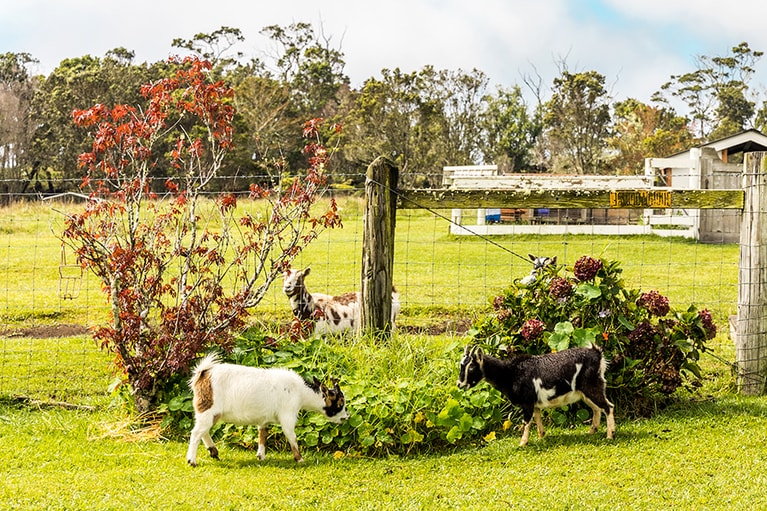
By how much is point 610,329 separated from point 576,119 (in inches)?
1864

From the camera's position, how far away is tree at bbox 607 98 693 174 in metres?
47.2

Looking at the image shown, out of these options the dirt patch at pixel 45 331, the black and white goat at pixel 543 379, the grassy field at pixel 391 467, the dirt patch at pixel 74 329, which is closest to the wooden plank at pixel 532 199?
the grassy field at pixel 391 467

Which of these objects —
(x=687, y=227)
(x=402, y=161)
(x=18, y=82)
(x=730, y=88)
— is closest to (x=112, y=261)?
(x=687, y=227)

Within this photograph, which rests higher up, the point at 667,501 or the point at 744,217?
the point at 744,217

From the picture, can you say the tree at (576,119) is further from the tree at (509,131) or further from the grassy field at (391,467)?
the grassy field at (391,467)

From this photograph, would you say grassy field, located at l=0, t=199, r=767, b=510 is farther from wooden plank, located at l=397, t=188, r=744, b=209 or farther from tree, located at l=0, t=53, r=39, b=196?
tree, located at l=0, t=53, r=39, b=196

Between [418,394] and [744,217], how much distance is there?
368 centimetres

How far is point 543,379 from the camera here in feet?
21.7

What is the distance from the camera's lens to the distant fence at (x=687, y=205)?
8008 mm

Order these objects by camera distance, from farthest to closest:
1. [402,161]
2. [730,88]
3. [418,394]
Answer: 1. [730,88]
2. [402,161]
3. [418,394]

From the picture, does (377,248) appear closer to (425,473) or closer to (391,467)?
(391,467)

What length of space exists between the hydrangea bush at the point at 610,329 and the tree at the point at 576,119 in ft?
146

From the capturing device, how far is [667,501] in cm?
552

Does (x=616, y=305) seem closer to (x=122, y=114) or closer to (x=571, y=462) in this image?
(x=571, y=462)
